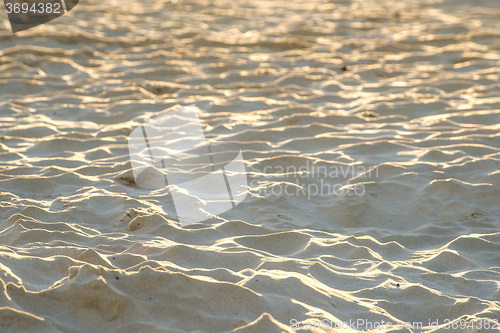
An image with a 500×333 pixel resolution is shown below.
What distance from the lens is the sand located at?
279 cm

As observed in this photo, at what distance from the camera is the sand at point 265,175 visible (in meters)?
2.79

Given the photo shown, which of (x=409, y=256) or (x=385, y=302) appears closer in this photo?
(x=385, y=302)

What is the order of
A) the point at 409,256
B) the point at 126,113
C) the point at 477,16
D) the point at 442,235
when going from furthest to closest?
the point at 477,16
the point at 126,113
the point at 442,235
the point at 409,256

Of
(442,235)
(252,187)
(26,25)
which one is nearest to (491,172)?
(442,235)

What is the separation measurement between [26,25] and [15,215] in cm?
436

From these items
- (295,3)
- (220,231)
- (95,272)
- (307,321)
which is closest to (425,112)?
(220,231)

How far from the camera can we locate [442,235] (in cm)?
373

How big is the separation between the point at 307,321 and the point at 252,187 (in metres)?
1.66

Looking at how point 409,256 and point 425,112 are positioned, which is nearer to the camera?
point 409,256

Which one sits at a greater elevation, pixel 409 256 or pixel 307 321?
pixel 307 321

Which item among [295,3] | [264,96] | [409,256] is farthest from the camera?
[295,3]

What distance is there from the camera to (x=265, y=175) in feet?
14.5

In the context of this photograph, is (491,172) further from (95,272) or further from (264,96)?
(95,272)

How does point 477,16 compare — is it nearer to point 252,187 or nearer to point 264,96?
point 264,96
